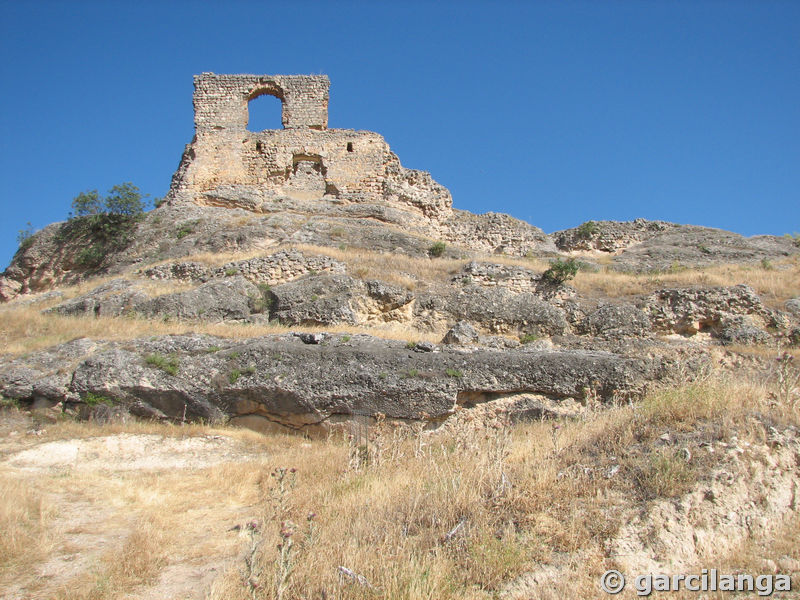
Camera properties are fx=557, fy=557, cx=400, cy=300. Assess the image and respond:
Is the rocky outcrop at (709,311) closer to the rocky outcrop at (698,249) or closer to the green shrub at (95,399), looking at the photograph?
the rocky outcrop at (698,249)

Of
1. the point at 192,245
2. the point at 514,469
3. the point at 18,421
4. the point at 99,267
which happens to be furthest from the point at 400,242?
the point at 514,469

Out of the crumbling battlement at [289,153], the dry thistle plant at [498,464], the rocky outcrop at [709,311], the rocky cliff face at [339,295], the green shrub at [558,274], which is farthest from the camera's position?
the crumbling battlement at [289,153]

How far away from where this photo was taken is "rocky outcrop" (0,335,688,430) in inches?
320

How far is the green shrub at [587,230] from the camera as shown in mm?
27594

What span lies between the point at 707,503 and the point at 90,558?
5270 mm

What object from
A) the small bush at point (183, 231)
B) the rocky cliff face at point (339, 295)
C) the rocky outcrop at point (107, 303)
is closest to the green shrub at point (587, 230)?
the rocky cliff face at point (339, 295)

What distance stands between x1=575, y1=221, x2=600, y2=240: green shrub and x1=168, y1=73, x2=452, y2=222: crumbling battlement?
8475mm

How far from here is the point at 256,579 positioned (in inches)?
149

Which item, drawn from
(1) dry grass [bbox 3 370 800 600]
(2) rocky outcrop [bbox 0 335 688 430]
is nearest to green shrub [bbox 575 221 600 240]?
(2) rocky outcrop [bbox 0 335 688 430]

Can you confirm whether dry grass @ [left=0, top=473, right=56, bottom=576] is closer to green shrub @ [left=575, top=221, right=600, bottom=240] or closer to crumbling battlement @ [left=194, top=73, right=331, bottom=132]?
crumbling battlement @ [left=194, top=73, right=331, bottom=132]

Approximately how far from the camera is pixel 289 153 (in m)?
23.6

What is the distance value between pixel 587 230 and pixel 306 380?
73.9 feet

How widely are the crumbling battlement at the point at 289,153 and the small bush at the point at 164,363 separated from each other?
14.8 meters

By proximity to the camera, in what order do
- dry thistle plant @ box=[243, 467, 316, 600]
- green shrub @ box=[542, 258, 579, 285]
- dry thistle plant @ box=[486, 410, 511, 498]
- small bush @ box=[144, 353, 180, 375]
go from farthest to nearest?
green shrub @ box=[542, 258, 579, 285], small bush @ box=[144, 353, 180, 375], dry thistle plant @ box=[486, 410, 511, 498], dry thistle plant @ box=[243, 467, 316, 600]
